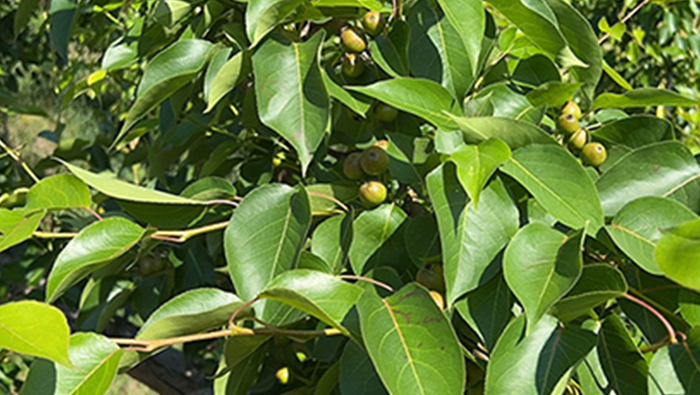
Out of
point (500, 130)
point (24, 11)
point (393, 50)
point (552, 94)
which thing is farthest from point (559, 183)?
point (24, 11)

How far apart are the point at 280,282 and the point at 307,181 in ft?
1.65

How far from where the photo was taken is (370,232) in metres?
0.94

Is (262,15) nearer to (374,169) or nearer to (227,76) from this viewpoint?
(227,76)

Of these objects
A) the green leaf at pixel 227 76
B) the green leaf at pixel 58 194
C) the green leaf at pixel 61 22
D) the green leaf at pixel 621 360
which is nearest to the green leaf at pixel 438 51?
the green leaf at pixel 227 76

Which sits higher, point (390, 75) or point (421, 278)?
point (390, 75)

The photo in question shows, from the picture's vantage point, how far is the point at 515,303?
2.93 ft

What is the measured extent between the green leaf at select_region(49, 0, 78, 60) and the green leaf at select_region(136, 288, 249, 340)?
0.64m

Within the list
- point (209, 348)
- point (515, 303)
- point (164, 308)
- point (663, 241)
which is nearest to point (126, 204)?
point (164, 308)

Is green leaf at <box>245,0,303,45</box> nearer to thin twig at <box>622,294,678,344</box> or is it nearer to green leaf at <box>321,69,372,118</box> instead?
green leaf at <box>321,69,372,118</box>

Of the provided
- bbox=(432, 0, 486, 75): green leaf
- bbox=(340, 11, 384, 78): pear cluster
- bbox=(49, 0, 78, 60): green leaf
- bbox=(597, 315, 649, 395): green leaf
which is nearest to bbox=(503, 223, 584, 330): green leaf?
bbox=(597, 315, 649, 395): green leaf

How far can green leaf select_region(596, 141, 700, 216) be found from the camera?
2.77ft

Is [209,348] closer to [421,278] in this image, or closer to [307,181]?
[307,181]

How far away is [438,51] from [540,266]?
0.32 metres

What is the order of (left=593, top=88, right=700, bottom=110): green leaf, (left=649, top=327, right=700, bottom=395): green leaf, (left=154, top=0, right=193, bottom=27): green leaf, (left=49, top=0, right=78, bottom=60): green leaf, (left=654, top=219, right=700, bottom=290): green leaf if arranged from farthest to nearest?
(left=49, top=0, right=78, bottom=60): green leaf → (left=154, top=0, right=193, bottom=27): green leaf → (left=593, top=88, right=700, bottom=110): green leaf → (left=649, top=327, right=700, bottom=395): green leaf → (left=654, top=219, right=700, bottom=290): green leaf
